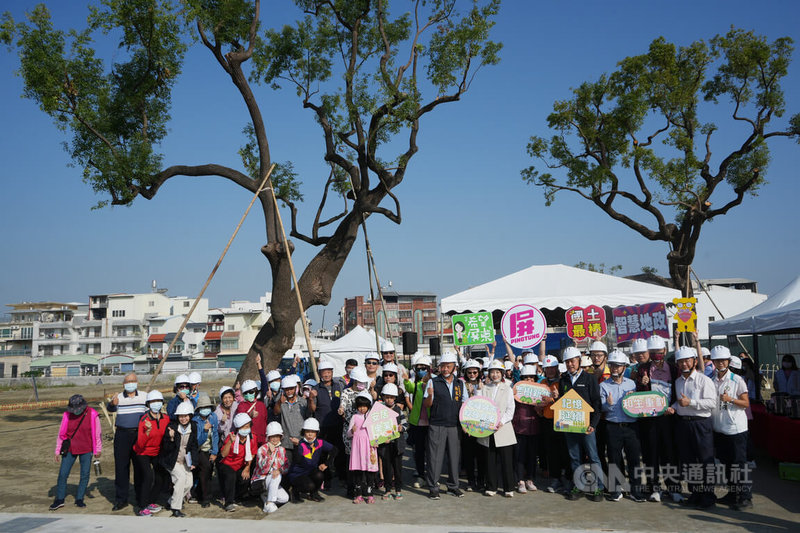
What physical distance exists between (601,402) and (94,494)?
6940 mm

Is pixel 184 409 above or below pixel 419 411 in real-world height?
above

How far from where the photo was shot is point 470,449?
25.8 ft

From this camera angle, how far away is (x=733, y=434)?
255 inches

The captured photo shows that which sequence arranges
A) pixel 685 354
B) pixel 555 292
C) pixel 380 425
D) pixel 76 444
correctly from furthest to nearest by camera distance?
pixel 555 292 < pixel 76 444 < pixel 380 425 < pixel 685 354

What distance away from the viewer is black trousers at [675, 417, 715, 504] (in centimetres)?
640

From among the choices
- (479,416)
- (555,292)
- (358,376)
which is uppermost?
(555,292)

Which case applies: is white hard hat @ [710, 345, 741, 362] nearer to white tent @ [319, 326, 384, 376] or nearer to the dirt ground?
the dirt ground

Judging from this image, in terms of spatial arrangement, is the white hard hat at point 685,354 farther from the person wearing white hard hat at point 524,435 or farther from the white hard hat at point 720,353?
the person wearing white hard hat at point 524,435

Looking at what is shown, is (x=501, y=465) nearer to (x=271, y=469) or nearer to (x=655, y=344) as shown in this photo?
(x=655, y=344)

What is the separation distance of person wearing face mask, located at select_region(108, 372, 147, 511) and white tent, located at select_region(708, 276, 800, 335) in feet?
30.8

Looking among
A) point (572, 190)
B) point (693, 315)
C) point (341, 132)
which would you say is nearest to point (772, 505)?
point (693, 315)

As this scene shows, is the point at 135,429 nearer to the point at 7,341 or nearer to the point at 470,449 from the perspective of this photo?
the point at 470,449

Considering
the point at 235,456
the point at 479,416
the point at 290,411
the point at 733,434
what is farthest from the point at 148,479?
the point at 733,434

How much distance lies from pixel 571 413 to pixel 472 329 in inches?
176
